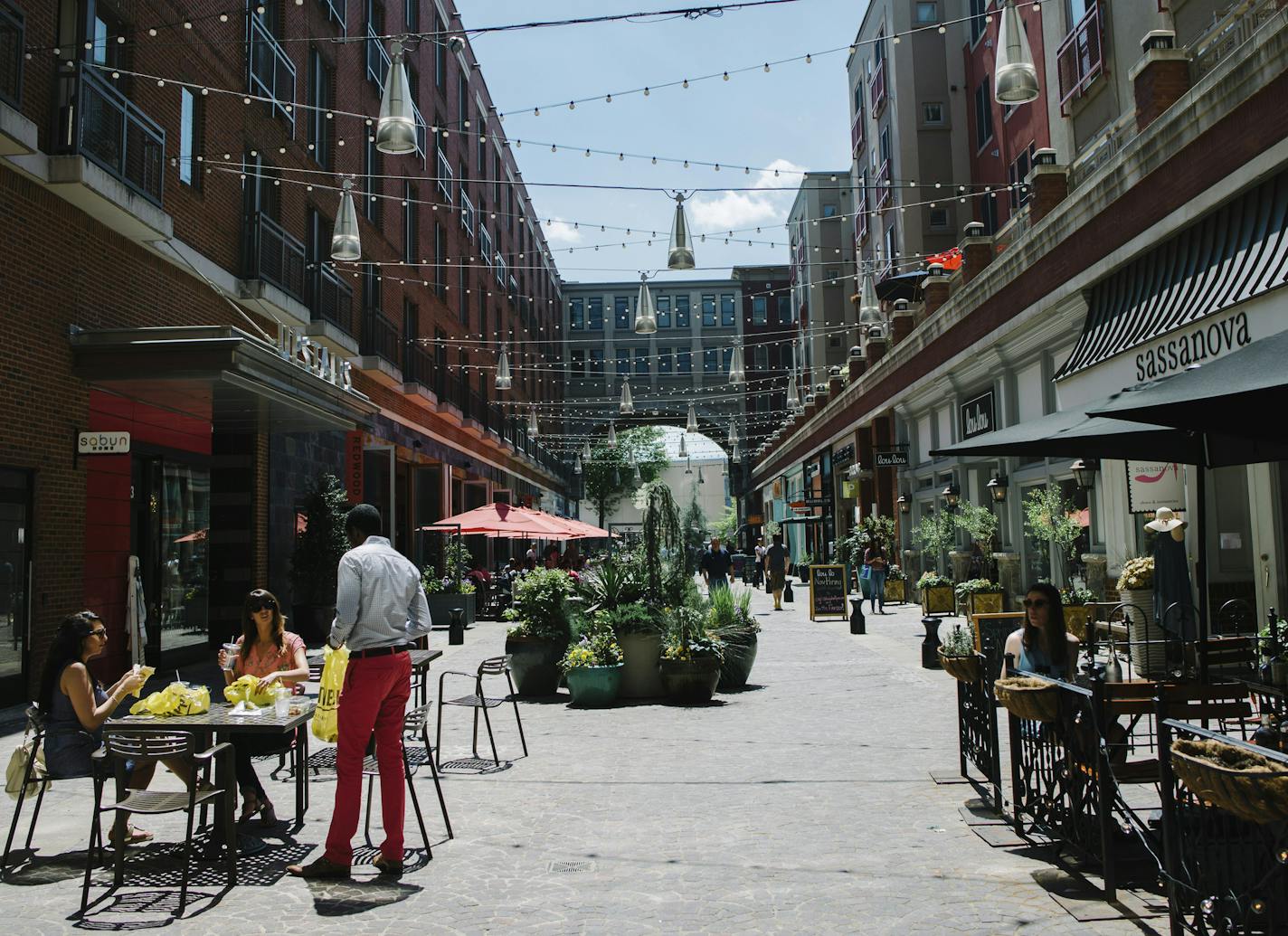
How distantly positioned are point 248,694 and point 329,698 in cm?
48

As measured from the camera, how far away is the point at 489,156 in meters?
43.3

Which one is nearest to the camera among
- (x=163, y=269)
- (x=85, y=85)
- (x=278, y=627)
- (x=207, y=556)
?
(x=278, y=627)

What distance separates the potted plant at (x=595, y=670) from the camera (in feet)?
38.6

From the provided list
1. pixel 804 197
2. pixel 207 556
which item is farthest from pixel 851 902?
pixel 804 197

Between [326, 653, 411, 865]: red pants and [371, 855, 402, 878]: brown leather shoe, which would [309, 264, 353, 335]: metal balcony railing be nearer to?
[326, 653, 411, 865]: red pants

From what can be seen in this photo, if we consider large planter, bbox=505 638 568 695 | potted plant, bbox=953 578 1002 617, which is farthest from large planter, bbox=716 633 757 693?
potted plant, bbox=953 578 1002 617

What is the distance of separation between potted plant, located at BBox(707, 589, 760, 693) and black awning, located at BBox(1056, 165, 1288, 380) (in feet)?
19.6

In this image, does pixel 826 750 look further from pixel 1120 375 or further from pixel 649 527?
pixel 1120 375

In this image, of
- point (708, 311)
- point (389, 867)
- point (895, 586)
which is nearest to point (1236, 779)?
point (389, 867)

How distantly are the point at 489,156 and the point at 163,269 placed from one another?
2993cm

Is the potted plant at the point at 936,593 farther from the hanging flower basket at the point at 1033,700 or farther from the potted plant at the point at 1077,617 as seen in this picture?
the hanging flower basket at the point at 1033,700

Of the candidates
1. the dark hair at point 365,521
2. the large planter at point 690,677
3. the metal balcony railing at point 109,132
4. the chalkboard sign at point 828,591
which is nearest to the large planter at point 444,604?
the chalkboard sign at point 828,591

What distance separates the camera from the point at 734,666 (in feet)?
42.1

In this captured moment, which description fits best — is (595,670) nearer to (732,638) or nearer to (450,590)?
(732,638)
